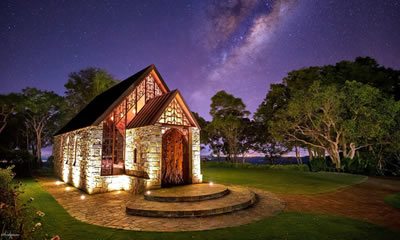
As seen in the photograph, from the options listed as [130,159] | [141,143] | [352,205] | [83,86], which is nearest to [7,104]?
[83,86]

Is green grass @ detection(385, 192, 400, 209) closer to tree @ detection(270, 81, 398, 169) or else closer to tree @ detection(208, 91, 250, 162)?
tree @ detection(270, 81, 398, 169)

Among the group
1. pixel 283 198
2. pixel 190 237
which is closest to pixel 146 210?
pixel 190 237

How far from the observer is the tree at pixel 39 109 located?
32906 millimetres

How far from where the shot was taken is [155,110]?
1286cm

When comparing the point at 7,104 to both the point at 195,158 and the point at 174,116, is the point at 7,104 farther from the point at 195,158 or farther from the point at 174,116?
the point at 195,158

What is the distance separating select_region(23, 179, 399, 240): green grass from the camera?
20.6ft

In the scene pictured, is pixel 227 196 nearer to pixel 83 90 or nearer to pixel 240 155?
pixel 240 155

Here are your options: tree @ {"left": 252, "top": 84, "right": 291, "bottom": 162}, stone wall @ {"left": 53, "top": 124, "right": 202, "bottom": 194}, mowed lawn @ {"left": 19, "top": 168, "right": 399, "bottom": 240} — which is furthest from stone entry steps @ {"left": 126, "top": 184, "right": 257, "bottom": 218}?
tree @ {"left": 252, "top": 84, "right": 291, "bottom": 162}

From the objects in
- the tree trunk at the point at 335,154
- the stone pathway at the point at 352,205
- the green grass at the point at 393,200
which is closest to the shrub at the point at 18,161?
the stone pathway at the point at 352,205

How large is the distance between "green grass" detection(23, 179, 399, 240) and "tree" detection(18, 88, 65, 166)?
31516 mm

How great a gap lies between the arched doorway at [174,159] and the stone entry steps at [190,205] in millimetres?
2538

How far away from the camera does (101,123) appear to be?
13133 millimetres

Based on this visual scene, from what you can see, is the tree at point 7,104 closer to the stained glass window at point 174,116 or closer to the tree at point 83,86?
the tree at point 83,86

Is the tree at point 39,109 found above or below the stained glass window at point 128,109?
above
